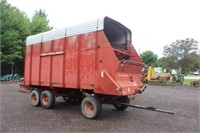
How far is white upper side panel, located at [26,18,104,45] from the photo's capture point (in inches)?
298

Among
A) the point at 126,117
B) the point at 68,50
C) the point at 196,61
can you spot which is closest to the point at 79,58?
the point at 68,50

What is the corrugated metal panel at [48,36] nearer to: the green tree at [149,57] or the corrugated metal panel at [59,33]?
the corrugated metal panel at [59,33]

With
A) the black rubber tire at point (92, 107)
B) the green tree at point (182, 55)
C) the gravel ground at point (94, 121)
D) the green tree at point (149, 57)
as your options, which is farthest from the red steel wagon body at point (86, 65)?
the green tree at point (149, 57)

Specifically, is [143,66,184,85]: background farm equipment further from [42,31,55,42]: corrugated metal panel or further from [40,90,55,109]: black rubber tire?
[42,31,55,42]: corrugated metal panel

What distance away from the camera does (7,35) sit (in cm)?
2662

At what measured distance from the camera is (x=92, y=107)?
25.0 ft

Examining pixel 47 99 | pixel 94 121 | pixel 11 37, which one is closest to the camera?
pixel 94 121

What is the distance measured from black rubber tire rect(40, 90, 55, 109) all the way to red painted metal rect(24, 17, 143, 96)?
33 centimetres

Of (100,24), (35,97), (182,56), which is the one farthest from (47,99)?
(182,56)

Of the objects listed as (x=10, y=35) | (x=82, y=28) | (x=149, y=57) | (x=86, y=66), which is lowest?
(x=86, y=66)

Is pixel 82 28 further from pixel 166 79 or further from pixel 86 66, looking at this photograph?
pixel 166 79

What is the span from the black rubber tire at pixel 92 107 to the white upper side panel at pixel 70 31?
230 centimetres

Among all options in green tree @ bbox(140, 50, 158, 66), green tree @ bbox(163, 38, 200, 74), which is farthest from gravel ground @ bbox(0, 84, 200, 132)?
green tree @ bbox(140, 50, 158, 66)

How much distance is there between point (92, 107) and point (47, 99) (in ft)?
8.32
